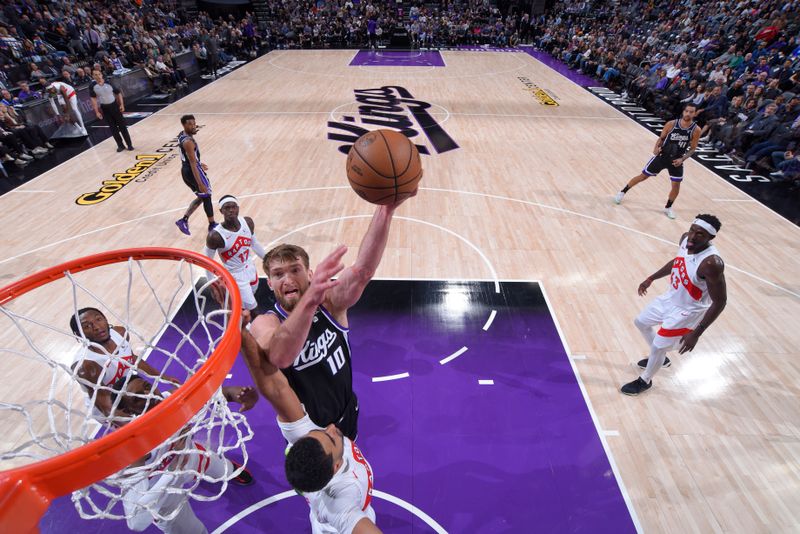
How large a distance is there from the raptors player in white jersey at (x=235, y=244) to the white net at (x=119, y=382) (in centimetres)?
38

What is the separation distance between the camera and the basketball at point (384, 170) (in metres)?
2.59

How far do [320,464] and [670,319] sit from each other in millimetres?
3073

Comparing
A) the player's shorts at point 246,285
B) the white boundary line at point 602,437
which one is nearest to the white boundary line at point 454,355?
the white boundary line at point 602,437

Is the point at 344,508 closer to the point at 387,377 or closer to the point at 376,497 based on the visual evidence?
the point at 376,497

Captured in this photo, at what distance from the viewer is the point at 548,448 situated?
11.6 feet

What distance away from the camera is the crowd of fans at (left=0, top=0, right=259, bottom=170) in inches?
385

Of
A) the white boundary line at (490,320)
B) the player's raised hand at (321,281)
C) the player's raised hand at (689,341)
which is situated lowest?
the white boundary line at (490,320)

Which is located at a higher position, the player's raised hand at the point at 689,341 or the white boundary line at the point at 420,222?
the player's raised hand at the point at 689,341

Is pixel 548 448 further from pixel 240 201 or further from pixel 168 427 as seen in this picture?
pixel 240 201

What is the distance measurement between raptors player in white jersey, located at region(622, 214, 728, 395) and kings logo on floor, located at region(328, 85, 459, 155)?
250 inches

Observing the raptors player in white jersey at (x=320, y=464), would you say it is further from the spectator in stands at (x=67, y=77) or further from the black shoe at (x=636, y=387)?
the spectator in stands at (x=67, y=77)

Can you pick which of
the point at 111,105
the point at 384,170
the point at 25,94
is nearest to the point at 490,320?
the point at 384,170

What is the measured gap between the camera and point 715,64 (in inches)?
480

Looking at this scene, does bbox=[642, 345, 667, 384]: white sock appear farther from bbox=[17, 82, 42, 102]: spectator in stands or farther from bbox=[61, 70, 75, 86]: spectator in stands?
bbox=[61, 70, 75, 86]: spectator in stands
